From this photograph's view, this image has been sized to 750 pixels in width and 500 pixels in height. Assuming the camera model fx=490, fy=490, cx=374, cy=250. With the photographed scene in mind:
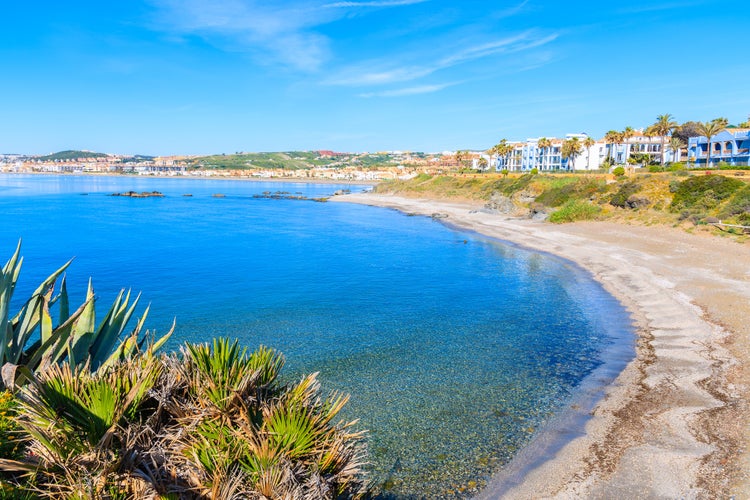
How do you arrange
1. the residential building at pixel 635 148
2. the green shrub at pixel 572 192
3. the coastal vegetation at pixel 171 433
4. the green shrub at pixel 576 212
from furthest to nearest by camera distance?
the residential building at pixel 635 148
the green shrub at pixel 572 192
the green shrub at pixel 576 212
the coastal vegetation at pixel 171 433

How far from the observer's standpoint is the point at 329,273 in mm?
29078

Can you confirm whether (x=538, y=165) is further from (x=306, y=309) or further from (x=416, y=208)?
(x=306, y=309)

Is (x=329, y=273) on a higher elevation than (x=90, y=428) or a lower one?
lower

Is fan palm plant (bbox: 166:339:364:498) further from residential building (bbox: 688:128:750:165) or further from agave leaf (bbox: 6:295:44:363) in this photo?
residential building (bbox: 688:128:750:165)

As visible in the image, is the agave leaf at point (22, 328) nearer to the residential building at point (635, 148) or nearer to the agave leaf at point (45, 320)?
the agave leaf at point (45, 320)

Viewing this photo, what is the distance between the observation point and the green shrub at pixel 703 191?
38219mm

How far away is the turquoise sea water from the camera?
1048 centimetres

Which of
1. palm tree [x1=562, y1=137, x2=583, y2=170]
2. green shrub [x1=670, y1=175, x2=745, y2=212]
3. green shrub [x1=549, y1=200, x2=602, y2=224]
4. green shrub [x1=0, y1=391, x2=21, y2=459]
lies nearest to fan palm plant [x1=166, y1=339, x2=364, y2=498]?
green shrub [x1=0, y1=391, x2=21, y2=459]

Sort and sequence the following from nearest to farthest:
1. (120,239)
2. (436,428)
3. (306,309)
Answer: (436,428), (306,309), (120,239)

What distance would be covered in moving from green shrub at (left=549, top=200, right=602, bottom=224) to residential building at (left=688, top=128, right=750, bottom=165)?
35017mm

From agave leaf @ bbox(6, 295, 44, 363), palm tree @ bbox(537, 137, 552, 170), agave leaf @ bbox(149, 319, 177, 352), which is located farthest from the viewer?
palm tree @ bbox(537, 137, 552, 170)

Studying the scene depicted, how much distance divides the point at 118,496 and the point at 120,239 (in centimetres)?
4368

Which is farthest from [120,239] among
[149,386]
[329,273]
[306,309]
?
[149,386]

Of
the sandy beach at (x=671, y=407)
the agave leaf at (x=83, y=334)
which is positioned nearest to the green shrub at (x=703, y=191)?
the sandy beach at (x=671, y=407)
